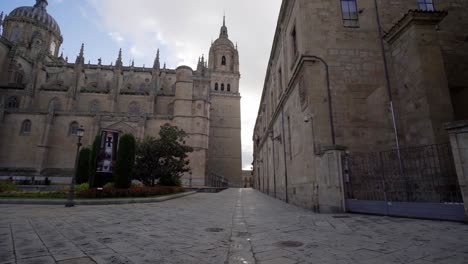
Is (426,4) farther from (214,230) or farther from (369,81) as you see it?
(214,230)

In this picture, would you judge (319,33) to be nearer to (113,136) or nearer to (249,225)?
(249,225)

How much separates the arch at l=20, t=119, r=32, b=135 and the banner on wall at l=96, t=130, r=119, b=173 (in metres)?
34.1

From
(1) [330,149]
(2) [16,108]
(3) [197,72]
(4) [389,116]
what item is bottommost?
(1) [330,149]

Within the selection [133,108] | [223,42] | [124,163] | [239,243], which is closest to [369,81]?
[239,243]

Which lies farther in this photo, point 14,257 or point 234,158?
point 234,158

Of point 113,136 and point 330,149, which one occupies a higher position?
point 113,136

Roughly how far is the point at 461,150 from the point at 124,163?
46.9ft

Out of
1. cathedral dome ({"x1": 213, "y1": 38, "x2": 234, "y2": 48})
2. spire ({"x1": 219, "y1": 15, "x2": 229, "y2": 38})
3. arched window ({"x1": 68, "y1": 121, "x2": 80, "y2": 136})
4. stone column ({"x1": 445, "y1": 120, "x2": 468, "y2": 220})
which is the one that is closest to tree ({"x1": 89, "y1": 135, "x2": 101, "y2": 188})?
stone column ({"x1": 445, "y1": 120, "x2": 468, "y2": 220})

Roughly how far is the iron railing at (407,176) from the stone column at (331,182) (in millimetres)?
269

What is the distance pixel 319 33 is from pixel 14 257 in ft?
34.1

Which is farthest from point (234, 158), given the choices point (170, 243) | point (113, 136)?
point (170, 243)

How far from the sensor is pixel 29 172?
35.0 m

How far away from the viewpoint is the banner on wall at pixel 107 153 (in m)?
13.5

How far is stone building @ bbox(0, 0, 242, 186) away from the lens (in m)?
36.7
